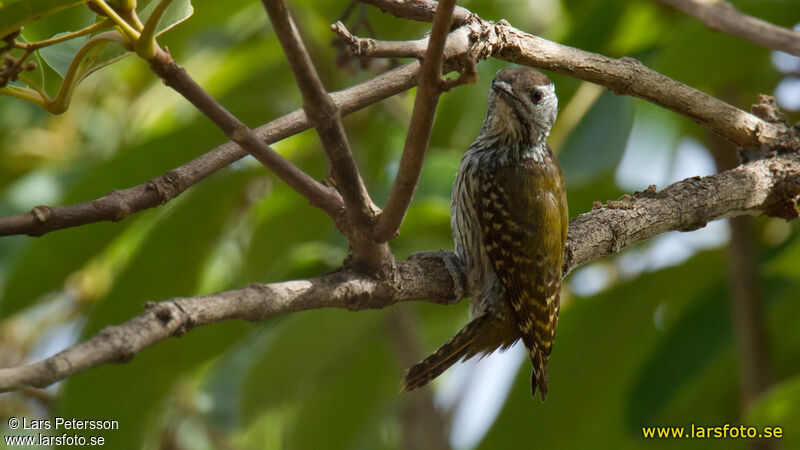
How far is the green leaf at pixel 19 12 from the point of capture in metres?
1.54

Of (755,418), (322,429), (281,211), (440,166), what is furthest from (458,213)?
(755,418)

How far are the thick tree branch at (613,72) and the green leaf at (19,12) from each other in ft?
2.10

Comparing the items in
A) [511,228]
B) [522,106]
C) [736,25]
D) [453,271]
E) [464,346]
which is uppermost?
[522,106]

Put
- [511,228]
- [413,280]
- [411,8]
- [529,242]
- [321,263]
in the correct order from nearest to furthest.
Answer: [411,8] → [413,280] → [321,263] → [529,242] → [511,228]

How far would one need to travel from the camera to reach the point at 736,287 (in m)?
3.41

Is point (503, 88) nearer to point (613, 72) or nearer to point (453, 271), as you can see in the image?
point (613, 72)

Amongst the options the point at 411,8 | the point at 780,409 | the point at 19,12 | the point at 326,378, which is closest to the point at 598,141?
the point at 780,409

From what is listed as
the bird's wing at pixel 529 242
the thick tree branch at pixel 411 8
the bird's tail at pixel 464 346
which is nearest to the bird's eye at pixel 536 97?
the bird's wing at pixel 529 242

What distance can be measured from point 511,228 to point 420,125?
1.87 meters

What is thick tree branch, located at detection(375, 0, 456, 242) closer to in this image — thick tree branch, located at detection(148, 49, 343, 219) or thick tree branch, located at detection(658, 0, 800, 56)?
thick tree branch, located at detection(148, 49, 343, 219)

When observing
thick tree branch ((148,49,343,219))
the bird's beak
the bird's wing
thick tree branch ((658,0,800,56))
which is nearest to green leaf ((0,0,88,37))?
thick tree branch ((148,49,343,219))

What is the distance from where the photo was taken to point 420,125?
1518 millimetres

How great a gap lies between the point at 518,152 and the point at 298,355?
1.28 m

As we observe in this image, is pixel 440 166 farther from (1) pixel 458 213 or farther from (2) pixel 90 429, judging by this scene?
(2) pixel 90 429
